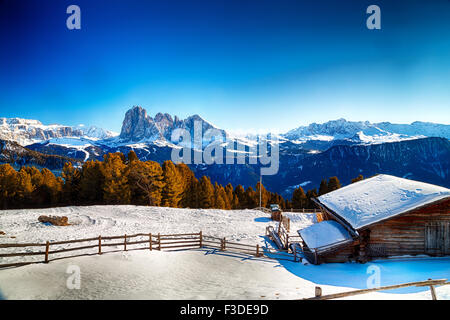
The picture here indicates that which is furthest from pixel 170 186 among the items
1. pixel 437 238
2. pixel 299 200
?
pixel 437 238

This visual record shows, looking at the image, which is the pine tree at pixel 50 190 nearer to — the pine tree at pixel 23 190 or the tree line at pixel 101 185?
the tree line at pixel 101 185

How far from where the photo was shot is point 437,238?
1491 cm

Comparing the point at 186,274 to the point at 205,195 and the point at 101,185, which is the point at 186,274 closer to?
the point at 101,185

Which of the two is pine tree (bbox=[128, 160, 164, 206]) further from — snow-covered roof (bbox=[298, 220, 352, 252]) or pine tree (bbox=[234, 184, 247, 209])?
snow-covered roof (bbox=[298, 220, 352, 252])

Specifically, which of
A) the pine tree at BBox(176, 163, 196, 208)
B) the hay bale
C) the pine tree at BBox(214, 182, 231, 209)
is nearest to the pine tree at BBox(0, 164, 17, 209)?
the hay bale

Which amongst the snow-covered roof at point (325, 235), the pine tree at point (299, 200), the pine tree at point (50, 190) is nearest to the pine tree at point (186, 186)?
the pine tree at point (50, 190)

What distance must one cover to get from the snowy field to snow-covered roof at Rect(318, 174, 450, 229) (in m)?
3.17

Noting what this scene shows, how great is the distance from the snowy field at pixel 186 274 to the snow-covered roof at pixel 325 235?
1508mm

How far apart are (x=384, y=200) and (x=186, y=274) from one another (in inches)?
601

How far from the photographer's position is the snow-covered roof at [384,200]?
14.6m

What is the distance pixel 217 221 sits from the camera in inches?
1160

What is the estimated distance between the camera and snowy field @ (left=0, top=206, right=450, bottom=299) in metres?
9.22
